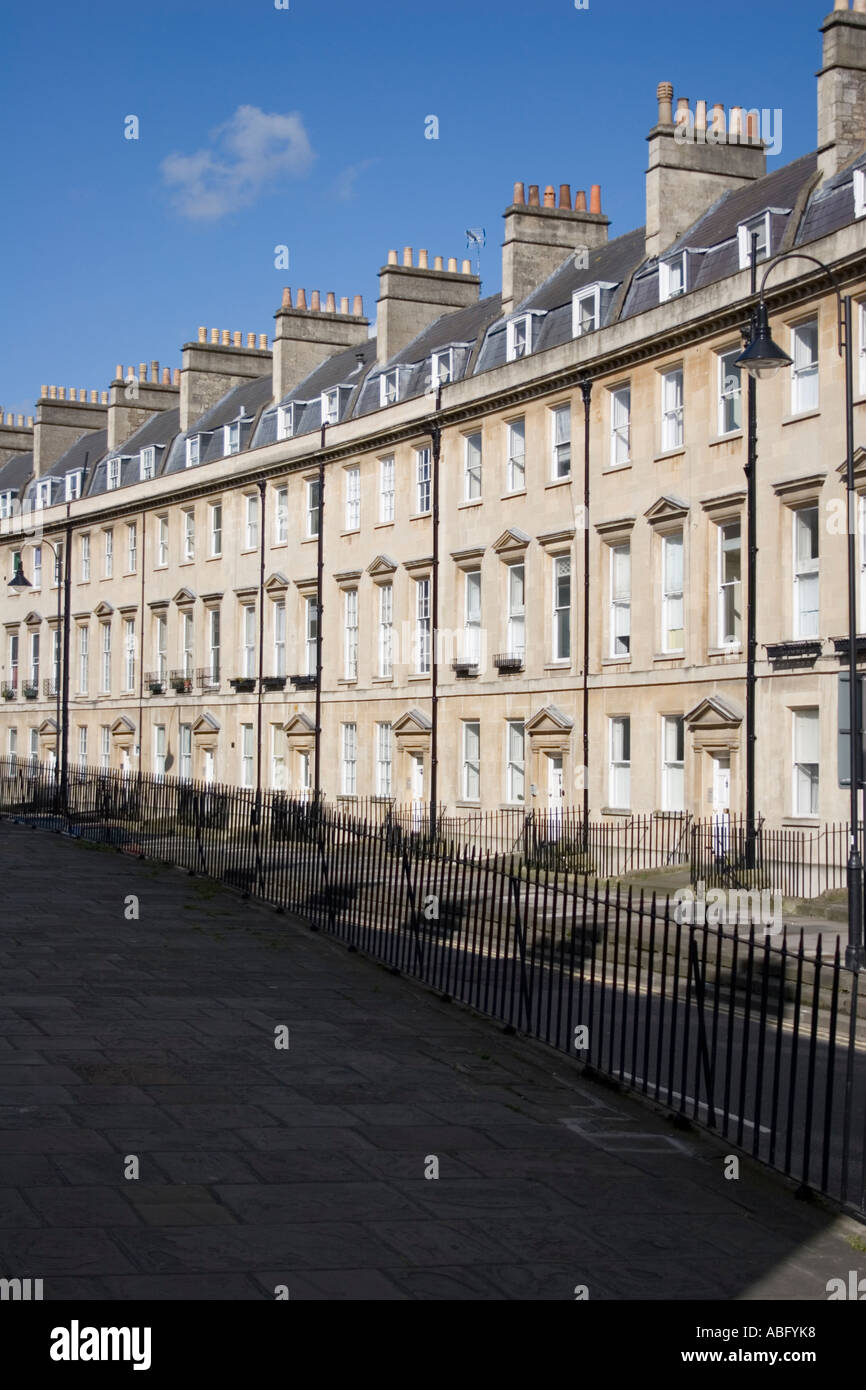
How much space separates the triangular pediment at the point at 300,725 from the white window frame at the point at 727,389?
59.7ft

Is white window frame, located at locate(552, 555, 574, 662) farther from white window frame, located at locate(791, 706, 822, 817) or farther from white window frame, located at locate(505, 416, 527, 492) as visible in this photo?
white window frame, located at locate(791, 706, 822, 817)

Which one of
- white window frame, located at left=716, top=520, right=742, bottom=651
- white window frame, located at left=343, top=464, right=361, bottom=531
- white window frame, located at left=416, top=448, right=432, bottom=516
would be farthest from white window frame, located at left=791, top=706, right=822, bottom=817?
white window frame, located at left=343, top=464, right=361, bottom=531

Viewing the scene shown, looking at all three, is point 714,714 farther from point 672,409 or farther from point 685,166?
point 685,166

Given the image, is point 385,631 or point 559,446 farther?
point 385,631

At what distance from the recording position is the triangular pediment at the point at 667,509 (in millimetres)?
32406

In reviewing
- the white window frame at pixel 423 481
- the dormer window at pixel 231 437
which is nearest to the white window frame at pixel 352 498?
the white window frame at pixel 423 481

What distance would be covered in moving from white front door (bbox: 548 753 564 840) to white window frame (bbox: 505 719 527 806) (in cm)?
93

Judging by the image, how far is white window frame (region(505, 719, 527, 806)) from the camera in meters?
37.9

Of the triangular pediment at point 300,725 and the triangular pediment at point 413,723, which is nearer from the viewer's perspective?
the triangular pediment at point 413,723

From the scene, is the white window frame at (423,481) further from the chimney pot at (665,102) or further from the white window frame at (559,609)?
the chimney pot at (665,102)

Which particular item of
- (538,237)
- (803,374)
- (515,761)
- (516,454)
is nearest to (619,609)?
(515,761)

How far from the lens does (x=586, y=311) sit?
122ft

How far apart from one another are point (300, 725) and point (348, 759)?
2330 mm

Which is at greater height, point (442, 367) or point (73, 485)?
point (73, 485)
